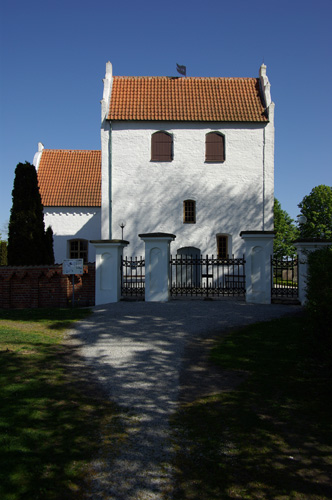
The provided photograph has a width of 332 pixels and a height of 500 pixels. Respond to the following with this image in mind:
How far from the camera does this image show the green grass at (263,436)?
10.8ft

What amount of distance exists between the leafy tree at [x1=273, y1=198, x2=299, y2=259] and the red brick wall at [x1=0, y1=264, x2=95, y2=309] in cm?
3579

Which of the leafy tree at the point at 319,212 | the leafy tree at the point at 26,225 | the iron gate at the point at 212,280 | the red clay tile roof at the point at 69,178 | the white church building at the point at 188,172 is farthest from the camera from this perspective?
the leafy tree at the point at 319,212

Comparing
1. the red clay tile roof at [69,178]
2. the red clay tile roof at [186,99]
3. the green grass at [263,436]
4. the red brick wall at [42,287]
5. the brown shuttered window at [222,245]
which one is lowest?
the green grass at [263,436]

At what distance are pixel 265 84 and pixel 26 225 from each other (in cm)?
1548

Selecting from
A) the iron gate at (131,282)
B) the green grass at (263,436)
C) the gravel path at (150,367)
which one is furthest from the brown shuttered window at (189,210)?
the green grass at (263,436)

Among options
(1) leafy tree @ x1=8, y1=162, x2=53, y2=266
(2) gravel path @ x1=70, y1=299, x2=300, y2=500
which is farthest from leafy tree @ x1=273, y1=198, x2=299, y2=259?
(2) gravel path @ x1=70, y1=299, x2=300, y2=500

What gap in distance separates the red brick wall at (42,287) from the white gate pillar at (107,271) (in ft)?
2.30

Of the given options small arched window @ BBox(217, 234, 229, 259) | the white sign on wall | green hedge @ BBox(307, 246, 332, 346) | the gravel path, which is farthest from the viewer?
small arched window @ BBox(217, 234, 229, 259)

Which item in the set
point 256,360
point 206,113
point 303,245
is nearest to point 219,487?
point 256,360

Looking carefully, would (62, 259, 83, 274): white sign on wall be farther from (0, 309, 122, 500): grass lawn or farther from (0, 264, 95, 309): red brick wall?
(0, 309, 122, 500): grass lawn

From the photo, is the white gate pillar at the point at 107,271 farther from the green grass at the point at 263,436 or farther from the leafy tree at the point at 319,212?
the leafy tree at the point at 319,212

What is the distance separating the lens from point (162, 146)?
74.0 feet

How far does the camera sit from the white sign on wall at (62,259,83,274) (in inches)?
521

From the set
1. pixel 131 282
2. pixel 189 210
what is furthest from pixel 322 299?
pixel 189 210
